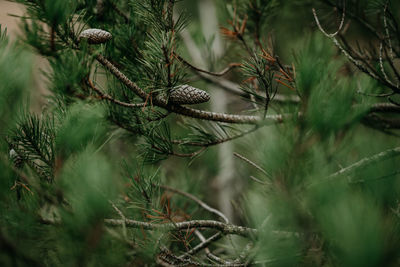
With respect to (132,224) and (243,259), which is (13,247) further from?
(243,259)

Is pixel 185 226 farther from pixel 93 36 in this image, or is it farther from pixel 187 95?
pixel 93 36

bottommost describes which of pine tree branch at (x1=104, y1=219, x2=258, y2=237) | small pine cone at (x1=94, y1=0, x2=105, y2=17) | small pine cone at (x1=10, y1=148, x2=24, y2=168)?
pine tree branch at (x1=104, y1=219, x2=258, y2=237)

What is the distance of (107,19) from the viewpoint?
61cm

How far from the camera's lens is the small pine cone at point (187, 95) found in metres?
0.47

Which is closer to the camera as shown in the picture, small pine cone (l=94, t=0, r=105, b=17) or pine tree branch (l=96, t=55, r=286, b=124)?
pine tree branch (l=96, t=55, r=286, b=124)

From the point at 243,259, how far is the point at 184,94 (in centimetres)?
27

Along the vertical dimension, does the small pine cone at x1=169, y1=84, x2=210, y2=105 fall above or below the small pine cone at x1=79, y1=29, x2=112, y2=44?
below

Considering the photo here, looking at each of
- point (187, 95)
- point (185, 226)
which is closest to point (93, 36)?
point (187, 95)

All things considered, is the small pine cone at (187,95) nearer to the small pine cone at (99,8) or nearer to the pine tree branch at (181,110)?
the pine tree branch at (181,110)

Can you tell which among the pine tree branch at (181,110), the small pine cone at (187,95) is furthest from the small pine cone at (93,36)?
the small pine cone at (187,95)

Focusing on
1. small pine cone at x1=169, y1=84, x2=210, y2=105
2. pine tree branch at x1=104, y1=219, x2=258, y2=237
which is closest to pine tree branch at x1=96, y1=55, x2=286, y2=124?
small pine cone at x1=169, y1=84, x2=210, y2=105

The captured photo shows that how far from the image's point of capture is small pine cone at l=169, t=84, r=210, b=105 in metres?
0.47

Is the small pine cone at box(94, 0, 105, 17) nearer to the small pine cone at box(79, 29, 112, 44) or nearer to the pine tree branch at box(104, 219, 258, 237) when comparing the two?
the small pine cone at box(79, 29, 112, 44)

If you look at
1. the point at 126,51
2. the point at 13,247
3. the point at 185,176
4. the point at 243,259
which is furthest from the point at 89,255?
the point at 185,176
